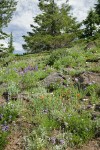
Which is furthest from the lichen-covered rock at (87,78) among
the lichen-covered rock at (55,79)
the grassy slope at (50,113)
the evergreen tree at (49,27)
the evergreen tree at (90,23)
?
the evergreen tree at (90,23)

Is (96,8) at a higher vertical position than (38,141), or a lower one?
higher

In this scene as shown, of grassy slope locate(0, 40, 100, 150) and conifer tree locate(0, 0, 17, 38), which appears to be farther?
conifer tree locate(0, 0, 17, 38)

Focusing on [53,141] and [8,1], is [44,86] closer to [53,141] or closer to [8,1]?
[53,141]

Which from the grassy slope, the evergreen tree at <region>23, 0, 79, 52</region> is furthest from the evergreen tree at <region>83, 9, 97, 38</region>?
the grassy slope

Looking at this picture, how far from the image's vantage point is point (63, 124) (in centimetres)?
698

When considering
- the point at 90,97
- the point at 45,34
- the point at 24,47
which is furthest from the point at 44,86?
the point at 24,47

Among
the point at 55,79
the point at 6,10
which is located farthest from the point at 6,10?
the point at 55,79

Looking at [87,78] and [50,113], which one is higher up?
[87,78]

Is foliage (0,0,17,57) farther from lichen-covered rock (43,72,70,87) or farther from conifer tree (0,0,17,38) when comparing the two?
lichen-covered rock (43,72,70,87)

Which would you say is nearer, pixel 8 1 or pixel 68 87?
pixel 68 87

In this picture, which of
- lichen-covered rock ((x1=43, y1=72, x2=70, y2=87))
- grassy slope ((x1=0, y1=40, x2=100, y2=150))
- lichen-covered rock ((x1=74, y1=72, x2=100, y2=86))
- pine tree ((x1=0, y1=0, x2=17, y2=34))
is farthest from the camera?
pine tree ((x1=0, y1=0, x2=17, y2=34))

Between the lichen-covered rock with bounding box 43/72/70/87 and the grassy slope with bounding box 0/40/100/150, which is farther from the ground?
the lichen-covered rock with bounding box 43/72/70/87

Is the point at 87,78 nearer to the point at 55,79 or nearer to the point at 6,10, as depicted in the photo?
the point at 55,79

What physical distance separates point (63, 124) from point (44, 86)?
8.64 ft
